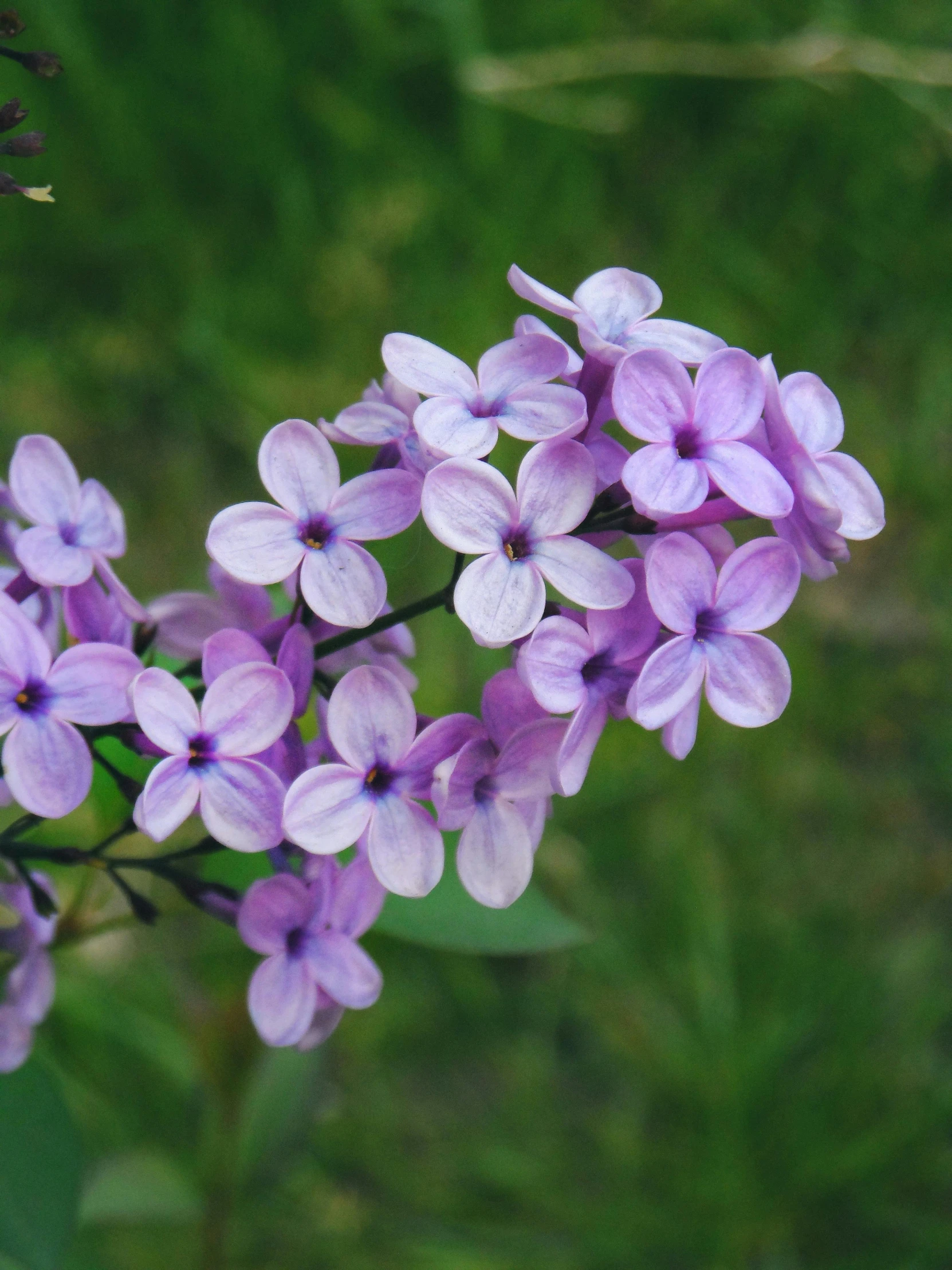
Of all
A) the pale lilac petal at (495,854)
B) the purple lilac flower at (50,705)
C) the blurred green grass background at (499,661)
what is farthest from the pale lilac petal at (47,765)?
the blurred green grass background at (499,661)

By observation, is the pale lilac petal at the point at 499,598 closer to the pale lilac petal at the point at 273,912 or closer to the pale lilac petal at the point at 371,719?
Result: the pale lilac petal at the point at 371,719

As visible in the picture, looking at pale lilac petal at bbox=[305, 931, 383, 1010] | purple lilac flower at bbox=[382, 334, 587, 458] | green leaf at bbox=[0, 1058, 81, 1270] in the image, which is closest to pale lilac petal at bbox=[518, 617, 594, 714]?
purple lilac flower at bbox=[382, 334, 587, 458]

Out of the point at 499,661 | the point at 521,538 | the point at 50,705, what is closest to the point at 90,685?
the point at 50,705

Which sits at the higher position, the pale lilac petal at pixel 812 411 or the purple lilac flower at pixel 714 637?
the pale lilac petal at pixel 812 411

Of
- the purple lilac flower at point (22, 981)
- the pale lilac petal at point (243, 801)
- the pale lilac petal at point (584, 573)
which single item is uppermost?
the pale lilac petal at point (584, 573)

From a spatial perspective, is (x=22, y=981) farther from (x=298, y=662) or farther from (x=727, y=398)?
(x=727, y=398)

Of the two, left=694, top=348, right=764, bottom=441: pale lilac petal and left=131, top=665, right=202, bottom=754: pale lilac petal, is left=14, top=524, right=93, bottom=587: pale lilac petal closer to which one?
left=131, top=665, right=202, bottom=754: pale lilac petal

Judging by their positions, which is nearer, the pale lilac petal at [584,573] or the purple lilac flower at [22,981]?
the pale lilac petal at [584,573]

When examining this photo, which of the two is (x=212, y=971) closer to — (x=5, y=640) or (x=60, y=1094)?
(x=60, y=1094)
